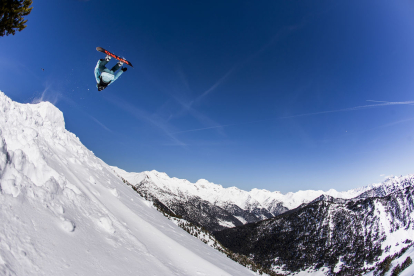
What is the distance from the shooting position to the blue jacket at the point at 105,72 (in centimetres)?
1469

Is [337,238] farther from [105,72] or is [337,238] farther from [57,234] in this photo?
[57,234]

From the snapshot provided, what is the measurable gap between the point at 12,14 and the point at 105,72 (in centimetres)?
535

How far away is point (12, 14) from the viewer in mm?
10672

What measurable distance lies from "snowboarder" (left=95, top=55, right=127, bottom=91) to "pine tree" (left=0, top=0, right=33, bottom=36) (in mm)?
4384

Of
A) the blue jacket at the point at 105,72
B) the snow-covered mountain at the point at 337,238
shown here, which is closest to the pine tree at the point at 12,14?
the blue jacket at the point at 105,72

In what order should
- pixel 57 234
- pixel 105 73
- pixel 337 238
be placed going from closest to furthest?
pixel 57 234
pixel 105 73
pixel 337 238

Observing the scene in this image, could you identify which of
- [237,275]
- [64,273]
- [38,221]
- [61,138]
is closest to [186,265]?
[237,275]

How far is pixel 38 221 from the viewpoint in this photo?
534 centimetres

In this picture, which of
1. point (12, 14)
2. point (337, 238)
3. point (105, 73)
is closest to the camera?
point (12, 14)

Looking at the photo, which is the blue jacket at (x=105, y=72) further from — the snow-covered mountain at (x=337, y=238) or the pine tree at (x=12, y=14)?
the snow-covered mountain at (x=337, y=238)

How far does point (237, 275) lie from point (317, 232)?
7688 inches

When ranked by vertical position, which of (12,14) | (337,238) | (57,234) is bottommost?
(57,234)

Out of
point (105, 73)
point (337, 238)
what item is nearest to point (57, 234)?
point (105, 73)

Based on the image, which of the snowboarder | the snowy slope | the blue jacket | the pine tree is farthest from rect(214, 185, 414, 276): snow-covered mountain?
the pine tree
